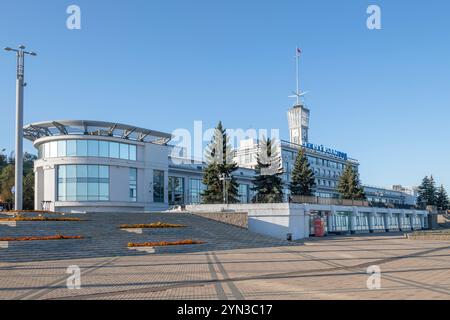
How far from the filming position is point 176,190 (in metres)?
56.6

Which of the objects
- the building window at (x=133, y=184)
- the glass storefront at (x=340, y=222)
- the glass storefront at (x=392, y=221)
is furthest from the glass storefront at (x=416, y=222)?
the building window at (x=133, y=184)

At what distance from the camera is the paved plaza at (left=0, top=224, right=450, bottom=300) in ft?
33.6

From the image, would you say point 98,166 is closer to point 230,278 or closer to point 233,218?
point 233,218

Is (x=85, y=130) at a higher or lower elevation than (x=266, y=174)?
higher

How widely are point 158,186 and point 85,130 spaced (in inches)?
399

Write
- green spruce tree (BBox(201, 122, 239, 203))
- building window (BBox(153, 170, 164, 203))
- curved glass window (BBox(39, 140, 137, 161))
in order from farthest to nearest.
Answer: building window (BBox(153, 170, 164, 203)), curved glass window (BBox(39, 140, 137, 161)), green spruce tree (BBox(201, 122, 239, 203))

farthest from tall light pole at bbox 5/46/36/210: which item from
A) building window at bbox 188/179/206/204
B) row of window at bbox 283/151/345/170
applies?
row of window at bbox 283/151/345/170

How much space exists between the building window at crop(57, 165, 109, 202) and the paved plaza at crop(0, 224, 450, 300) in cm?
2534

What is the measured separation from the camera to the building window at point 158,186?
48500 millimetres

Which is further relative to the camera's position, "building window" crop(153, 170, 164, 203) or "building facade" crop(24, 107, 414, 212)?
"building window" crop(153, 170, 164, 203)

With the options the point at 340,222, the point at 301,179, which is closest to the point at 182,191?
the point at 301,179

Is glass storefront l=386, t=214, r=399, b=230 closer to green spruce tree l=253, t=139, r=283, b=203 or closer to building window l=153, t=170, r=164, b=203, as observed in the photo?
green spruce tree l=253, t=139, r=283, b=203

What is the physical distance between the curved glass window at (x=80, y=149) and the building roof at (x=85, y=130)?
1152 mm

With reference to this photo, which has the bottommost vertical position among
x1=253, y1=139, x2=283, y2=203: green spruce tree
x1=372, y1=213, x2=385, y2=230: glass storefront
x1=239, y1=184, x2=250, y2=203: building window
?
x1=372, y1=213, x2=385, y2=230: glass storefront
